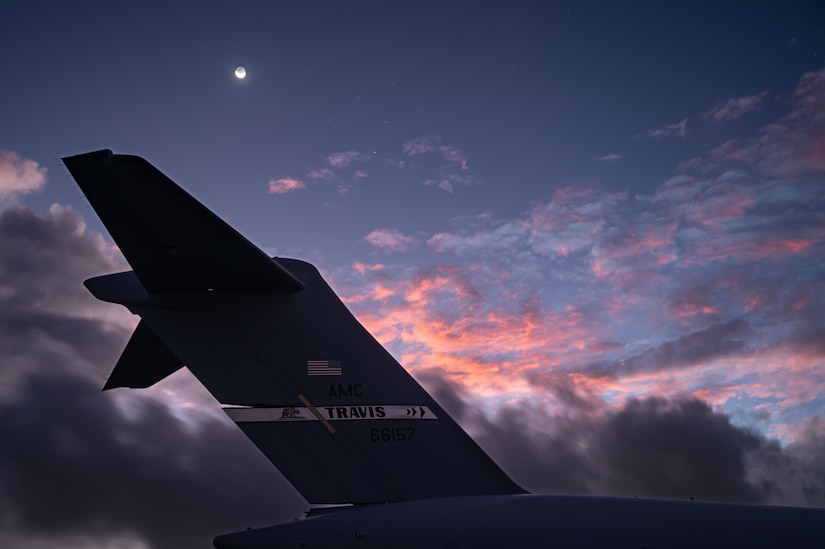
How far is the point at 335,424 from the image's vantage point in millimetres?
6449

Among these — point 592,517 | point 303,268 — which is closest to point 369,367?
point 303,268

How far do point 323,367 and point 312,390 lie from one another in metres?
0.28

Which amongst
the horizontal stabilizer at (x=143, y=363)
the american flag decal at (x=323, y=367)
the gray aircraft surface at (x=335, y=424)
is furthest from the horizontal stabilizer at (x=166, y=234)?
the american flag decal at (x=323, y=367)

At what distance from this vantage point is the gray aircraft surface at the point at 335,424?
18.9 feet

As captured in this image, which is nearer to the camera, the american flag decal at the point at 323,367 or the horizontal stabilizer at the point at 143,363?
the american flag decal at the point at 323,367

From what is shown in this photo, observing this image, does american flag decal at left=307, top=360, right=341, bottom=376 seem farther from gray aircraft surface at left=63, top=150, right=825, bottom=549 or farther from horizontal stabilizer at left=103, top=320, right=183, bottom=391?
horizontal stabilizer at left=103, top=320, right=183, bottom=391

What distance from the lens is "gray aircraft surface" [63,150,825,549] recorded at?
5.76 m

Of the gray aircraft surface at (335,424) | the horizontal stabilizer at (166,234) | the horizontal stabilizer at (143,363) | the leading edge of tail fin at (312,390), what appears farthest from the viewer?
the horizontal stabilizer at (143,363)

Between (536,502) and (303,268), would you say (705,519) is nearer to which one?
(536,502)

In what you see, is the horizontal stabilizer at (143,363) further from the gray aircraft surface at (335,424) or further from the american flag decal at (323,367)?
the american flag decal at (323,367)

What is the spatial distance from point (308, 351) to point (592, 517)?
3.49m

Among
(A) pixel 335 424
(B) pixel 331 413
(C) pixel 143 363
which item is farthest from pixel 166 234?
(A) pixel 335 424

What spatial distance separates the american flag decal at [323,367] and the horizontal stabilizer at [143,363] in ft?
5.20

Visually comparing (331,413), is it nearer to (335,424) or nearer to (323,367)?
(335,424)
